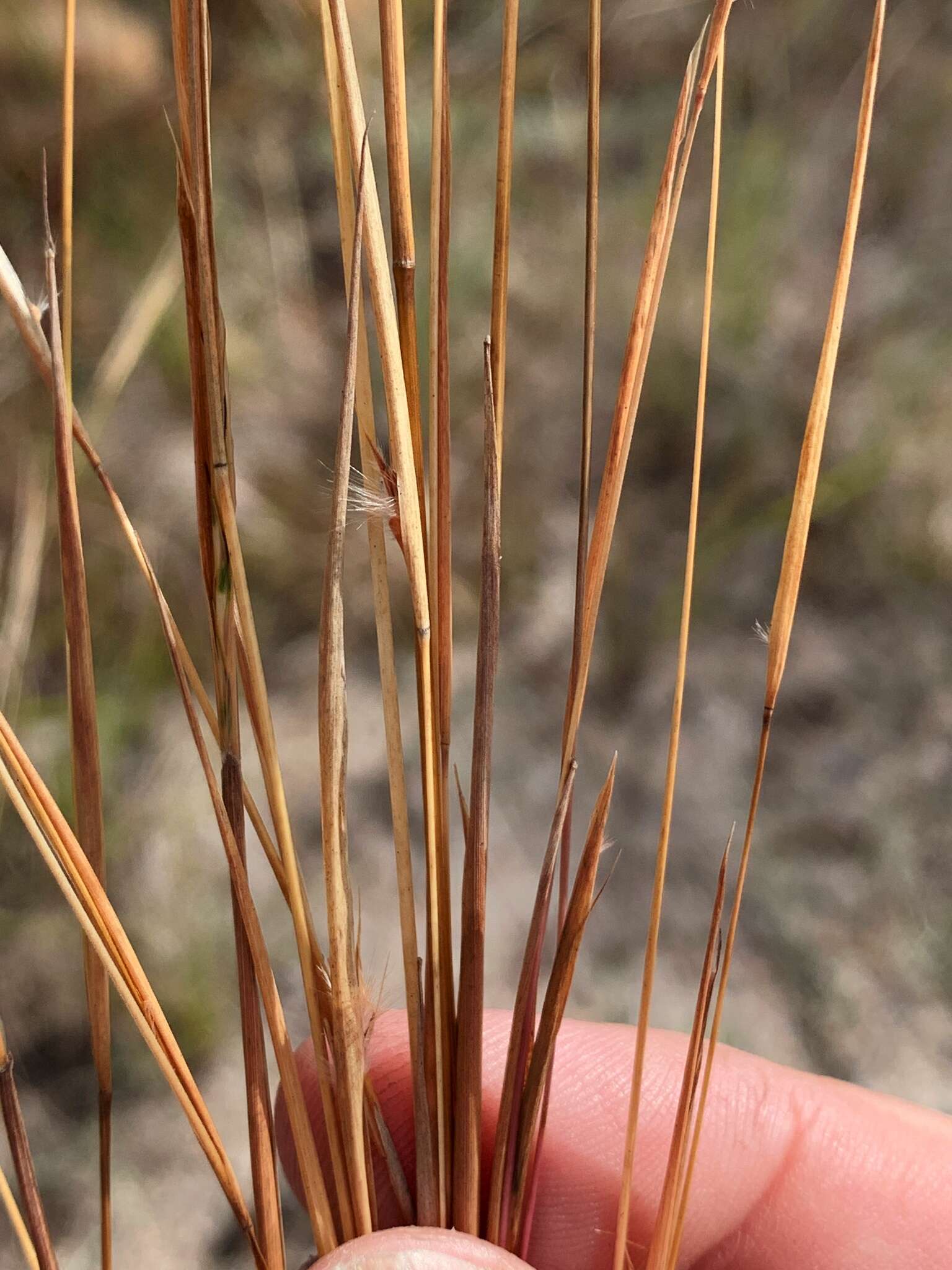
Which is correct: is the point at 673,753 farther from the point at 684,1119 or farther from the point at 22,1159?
the point at 22,1159

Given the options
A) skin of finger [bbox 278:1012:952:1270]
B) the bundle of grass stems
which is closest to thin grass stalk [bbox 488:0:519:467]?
the bundle of grass stems

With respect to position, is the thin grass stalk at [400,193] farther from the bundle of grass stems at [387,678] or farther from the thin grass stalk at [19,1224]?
the thin grass stalk at [19,1224]

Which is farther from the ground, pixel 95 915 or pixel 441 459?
pixel 441 459

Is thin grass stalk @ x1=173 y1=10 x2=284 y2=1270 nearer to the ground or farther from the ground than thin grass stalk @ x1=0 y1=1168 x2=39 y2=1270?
farther from the ground

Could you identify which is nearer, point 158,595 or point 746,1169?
point 158,595

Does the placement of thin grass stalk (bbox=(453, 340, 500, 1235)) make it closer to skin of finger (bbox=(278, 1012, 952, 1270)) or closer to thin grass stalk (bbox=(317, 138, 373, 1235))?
thin grass stalk (bbox=(317, 138, 373, 1235))

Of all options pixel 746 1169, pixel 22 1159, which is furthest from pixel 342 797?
pixel 746 1169
